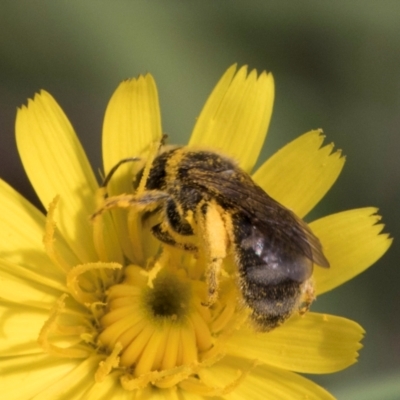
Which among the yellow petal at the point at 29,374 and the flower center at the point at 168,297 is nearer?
the yellow petal at the point at 29,374

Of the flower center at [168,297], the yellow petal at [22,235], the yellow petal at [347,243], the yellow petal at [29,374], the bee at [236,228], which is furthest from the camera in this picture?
the yellow petal at [347,243]

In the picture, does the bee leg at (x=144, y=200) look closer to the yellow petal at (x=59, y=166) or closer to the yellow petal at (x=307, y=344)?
the yellow petal at (x=59, y=166)

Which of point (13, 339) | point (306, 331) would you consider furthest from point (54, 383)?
point (306, 331)

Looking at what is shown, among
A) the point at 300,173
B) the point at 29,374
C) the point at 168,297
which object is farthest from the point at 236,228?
the point at 29,374

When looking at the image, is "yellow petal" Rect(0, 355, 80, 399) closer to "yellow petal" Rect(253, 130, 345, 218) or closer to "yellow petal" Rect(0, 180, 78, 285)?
"yellow petal" Rect(0, 180, 78, 285)

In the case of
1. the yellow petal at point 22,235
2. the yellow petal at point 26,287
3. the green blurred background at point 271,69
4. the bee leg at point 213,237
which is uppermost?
the green blurred background at point 271,69

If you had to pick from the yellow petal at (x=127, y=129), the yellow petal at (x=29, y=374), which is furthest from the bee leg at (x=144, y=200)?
the yellow petal at (x=29, y=374)

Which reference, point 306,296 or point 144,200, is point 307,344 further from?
point 144,200
